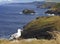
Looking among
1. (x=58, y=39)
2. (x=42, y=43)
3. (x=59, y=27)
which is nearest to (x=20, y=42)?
(x=42, y=43)

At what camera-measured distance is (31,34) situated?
28.8 metres

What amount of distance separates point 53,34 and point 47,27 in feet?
72.8

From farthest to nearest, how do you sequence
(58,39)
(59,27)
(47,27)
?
(47,27)
(59,27)
(58,39)

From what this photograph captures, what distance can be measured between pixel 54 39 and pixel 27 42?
68 cm

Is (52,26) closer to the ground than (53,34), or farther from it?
farther from it

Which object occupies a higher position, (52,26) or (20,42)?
(52,26)

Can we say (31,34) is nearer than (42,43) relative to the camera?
No

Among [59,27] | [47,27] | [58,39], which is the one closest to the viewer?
[58,39]

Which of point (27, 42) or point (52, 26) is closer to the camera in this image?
point (27, 42)

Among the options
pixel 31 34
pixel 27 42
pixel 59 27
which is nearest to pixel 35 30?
pixel 31 34

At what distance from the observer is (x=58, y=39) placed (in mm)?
6457

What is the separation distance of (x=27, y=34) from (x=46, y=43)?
22.6 meters

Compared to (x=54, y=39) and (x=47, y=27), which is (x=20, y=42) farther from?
(x=47, y=27)

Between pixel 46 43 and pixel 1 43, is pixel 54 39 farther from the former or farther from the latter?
pixel 1 43
